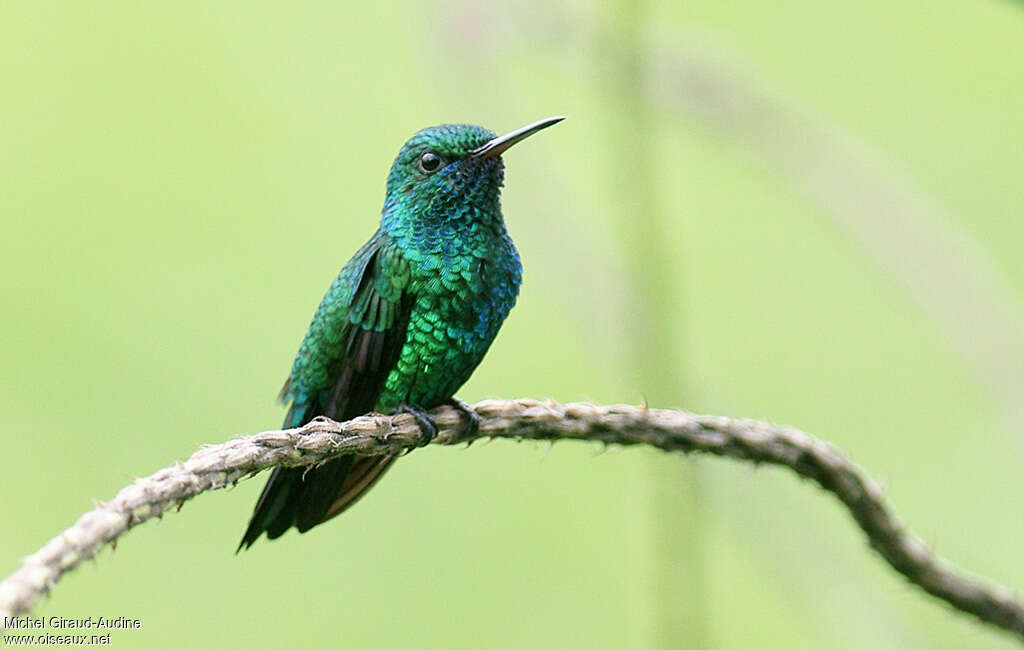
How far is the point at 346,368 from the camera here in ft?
8.90

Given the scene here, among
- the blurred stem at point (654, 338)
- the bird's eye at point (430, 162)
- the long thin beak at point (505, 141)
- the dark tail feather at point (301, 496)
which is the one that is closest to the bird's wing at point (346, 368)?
the dark tail feather at point (301, 496)

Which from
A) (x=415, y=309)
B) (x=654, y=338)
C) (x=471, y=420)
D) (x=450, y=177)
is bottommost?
(x=471, y=420)

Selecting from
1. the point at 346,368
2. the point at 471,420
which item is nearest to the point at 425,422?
the point at 471,420

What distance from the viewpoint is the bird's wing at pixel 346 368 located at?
256 cm

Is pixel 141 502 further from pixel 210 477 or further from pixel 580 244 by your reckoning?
pixel 580 244

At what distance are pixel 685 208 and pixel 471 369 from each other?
358 centimetres

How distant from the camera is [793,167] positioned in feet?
10.4

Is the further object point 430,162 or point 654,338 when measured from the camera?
point 430,162

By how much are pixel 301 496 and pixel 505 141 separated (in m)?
0.99

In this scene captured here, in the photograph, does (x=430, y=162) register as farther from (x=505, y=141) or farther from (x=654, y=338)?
(x=654, y=338)

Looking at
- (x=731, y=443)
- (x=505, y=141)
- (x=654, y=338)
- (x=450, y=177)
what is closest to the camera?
(x=731, y=443)

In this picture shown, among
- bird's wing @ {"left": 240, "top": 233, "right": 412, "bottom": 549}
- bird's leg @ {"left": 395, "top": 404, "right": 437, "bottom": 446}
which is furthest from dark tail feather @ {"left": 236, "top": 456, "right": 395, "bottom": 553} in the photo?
bird's leg @ {"left": 395, "top": 404, "right": 437, "bottom": 446}

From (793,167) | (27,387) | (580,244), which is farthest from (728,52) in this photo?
(27,387)

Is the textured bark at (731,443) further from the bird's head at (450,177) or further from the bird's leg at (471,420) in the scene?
the bird's head at (450,177)
